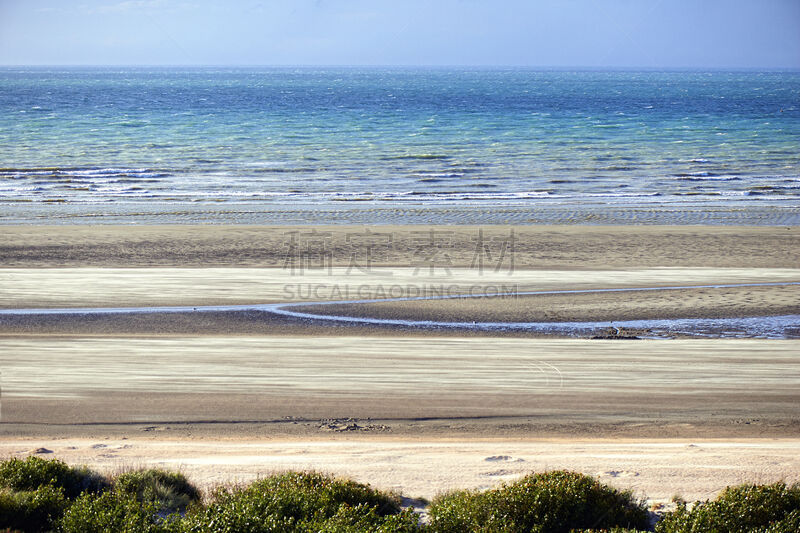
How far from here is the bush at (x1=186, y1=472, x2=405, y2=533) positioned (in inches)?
223

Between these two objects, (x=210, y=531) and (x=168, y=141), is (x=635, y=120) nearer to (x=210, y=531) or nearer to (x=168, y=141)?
(x=168, y=141)

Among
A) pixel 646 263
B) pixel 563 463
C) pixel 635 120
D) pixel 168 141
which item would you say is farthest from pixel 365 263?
pixel 635 120

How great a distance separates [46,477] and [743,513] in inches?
228

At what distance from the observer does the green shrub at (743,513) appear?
5.67 meters

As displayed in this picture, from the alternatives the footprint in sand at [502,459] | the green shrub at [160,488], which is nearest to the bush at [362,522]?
the green shrub at [160,488]

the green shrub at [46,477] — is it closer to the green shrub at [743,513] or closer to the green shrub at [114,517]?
the green shrub at [114,517]

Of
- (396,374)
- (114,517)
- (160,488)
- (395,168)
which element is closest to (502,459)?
(396,374)

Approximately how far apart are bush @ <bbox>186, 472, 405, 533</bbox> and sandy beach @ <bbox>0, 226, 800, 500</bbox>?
54 cm

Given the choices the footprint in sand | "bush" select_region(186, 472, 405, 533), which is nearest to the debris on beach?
the footprint in sand

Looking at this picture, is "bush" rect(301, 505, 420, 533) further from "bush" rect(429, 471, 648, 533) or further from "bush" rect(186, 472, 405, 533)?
"bush" rect(429, 471, 648, 533)

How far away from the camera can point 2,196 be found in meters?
24.9

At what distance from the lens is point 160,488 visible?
621 centimetres

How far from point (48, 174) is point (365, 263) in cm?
1971

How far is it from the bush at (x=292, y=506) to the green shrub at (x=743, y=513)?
7.41 feet
